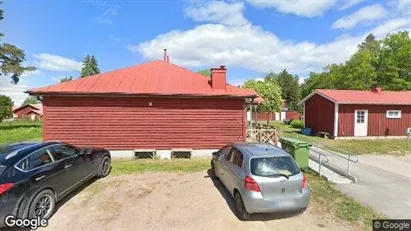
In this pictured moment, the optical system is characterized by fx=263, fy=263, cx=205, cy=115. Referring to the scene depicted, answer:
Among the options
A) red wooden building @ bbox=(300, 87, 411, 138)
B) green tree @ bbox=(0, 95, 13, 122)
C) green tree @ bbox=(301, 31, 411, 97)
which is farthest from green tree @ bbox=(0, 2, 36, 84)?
green tree @ bbox=(301, 31, 411, 97)

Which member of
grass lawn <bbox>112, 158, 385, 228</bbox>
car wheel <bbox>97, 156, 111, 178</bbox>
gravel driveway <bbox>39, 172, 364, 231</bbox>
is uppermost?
car wheel <bbox>97, 156, 111, 178</bbox>

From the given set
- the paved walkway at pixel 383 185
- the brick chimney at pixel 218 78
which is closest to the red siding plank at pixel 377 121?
the paved walkway at pixel 383 185

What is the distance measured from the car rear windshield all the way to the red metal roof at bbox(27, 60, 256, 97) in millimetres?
6282

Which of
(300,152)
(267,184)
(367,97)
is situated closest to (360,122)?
(367,97)

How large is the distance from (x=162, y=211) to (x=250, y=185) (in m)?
2.27

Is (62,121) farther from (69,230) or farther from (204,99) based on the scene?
(69,230)

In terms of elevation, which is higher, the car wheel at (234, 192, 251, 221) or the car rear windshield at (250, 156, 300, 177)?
the car rear windshield at (250, 156, 300, 177)

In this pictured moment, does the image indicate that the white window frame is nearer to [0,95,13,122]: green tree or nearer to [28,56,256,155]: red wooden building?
[28,56,256,155]: red wooden building

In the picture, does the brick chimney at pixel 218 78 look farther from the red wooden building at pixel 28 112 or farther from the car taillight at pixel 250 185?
the red wooden building at pixel 28 112

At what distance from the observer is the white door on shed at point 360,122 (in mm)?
20172

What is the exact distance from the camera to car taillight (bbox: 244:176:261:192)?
18.1 ft

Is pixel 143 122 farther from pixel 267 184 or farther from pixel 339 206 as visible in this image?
pixel 339 206

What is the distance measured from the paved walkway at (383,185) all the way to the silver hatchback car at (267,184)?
2541 mm

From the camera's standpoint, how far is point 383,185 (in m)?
8.53
